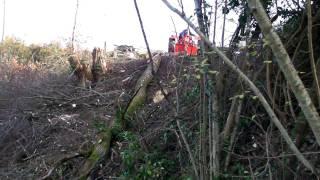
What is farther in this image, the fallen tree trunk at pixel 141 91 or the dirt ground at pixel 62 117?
the fallen tree trunk at pixel 141 91

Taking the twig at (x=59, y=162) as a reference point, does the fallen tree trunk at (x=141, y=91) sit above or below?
above

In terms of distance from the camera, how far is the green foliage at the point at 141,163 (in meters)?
6.44

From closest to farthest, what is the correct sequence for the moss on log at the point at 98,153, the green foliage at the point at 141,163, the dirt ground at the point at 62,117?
the green foliage at the point at 141,163
the moss on log at the point at 98,153
the dirt ground at the point at 62,117

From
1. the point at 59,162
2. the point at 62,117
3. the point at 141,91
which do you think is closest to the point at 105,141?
the point at 59,162

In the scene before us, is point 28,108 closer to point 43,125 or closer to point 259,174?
point 43,125

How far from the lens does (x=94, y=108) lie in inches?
421

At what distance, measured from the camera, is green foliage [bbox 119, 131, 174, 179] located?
6438mm

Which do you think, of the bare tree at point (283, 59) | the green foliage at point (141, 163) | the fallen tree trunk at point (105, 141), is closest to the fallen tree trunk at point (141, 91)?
the fallen tree trunk at point (105, 141)

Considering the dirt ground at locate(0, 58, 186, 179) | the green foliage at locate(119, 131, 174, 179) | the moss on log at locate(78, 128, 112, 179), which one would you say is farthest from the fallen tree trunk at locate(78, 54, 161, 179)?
the green foliage at locate(119, 131, 174, 179)

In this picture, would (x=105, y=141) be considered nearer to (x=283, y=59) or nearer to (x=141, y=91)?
(x=141, y=91)

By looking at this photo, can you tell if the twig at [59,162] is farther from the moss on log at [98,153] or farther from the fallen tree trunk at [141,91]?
the fallen tree trunk at [141,91]

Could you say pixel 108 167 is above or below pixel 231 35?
below

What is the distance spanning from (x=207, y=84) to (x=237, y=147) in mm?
1153

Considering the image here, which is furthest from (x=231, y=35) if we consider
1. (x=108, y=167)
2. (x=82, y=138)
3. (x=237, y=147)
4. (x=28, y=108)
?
(x=28, y=108)
